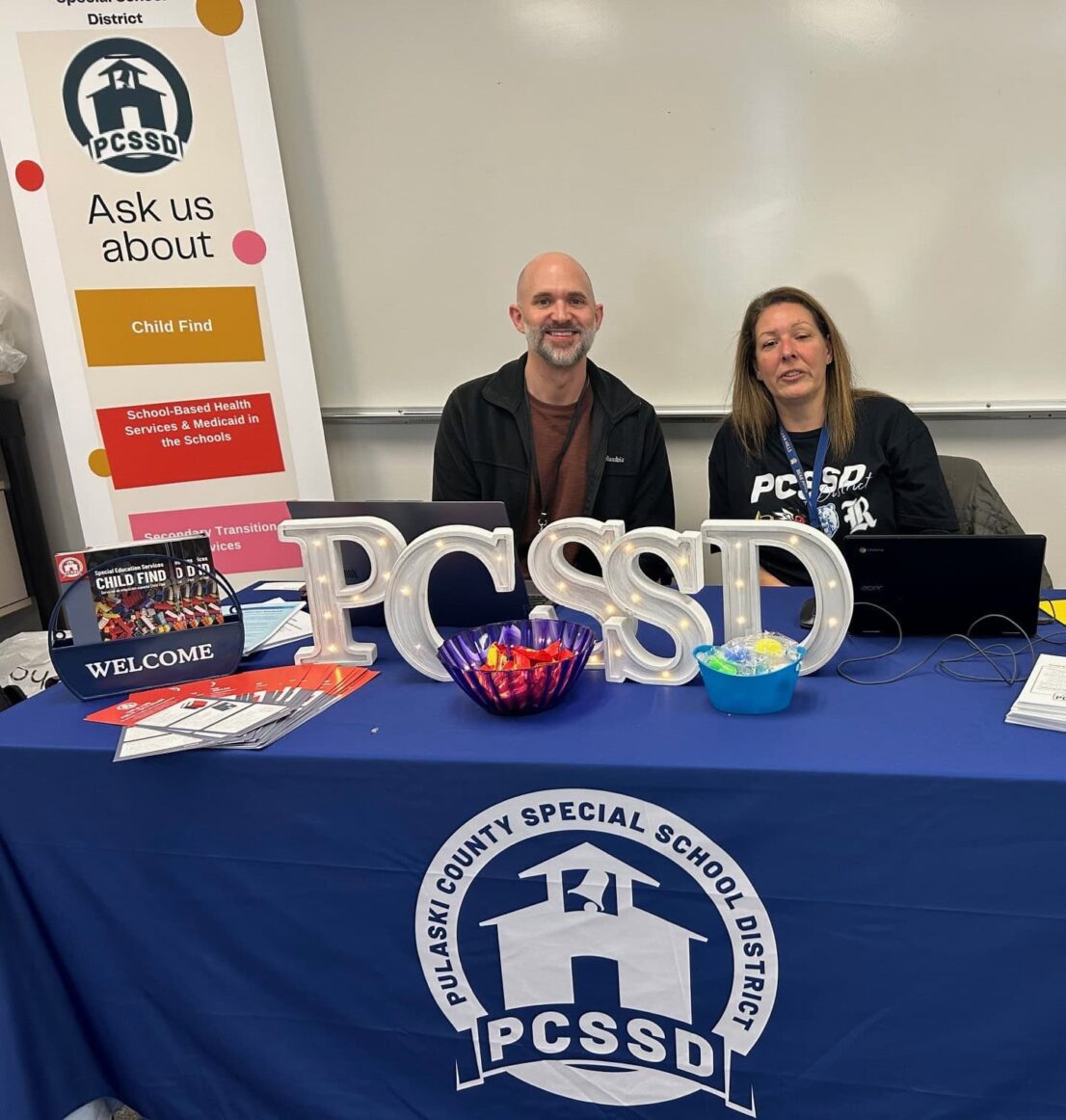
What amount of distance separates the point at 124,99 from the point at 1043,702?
9.20ft

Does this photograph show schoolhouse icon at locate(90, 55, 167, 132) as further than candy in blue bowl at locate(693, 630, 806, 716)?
Yes

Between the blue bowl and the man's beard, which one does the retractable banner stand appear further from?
the blue bowl

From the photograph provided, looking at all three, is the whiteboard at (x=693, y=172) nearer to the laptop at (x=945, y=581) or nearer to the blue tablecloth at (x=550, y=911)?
the laptop at (x=945, y=581)

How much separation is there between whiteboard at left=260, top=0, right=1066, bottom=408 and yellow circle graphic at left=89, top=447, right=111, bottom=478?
0.91 m

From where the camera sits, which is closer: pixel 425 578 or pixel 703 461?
pixel 425 578

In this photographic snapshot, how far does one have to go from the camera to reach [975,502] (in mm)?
2070

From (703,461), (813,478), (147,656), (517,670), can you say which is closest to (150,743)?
(147,656)

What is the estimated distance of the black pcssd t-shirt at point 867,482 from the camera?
2014 mm

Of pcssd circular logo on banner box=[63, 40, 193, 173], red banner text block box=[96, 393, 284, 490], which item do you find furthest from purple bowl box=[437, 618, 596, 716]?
pcssd circular logo on banner box=[63, 40, 193, 173]

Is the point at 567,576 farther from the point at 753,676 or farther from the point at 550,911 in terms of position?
the point at 550,911

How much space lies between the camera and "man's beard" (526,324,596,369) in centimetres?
223

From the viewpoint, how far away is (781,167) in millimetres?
2379

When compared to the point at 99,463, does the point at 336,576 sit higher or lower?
lower

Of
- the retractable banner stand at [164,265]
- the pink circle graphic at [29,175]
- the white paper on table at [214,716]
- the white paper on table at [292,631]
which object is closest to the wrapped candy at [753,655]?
the white paper on table at [214,716]
